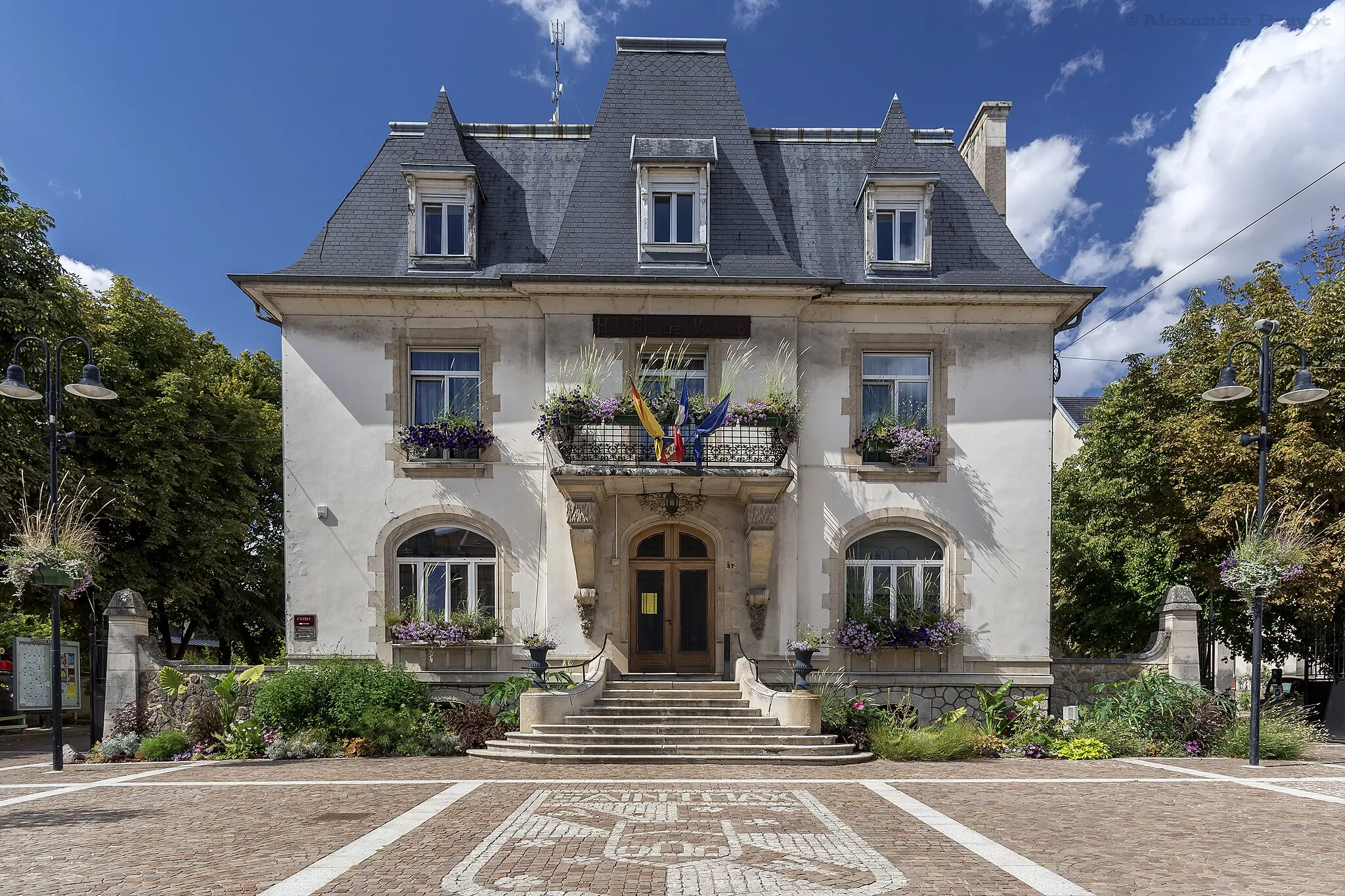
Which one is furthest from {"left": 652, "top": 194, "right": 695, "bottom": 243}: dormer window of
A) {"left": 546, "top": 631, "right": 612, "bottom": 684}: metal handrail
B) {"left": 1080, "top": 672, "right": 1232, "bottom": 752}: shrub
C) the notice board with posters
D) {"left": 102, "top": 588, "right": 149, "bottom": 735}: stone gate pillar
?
the notice board with posters

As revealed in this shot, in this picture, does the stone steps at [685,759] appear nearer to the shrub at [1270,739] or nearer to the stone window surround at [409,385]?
the stone window surround at [409,385]

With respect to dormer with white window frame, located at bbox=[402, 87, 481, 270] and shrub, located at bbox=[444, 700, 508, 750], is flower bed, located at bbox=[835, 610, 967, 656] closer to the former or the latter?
shrub, located at bbox=[444, 700, 508, 750]

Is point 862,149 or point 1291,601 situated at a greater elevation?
point 862,149

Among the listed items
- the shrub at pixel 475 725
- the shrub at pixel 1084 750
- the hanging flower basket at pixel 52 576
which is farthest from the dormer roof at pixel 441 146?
the shrub at pixel 1084 750

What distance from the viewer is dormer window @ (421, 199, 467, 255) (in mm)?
15898

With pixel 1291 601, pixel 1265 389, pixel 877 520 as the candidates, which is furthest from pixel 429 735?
pixel 1291 601

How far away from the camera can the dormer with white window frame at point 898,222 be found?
15.9 m

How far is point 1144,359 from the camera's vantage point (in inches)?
790

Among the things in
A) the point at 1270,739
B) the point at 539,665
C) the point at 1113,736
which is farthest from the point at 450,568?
the point at 1270,739

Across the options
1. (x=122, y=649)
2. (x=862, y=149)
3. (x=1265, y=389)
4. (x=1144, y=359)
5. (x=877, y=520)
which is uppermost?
(x=862, y=149)

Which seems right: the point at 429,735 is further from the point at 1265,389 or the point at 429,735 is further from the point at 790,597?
the point at 1265,389

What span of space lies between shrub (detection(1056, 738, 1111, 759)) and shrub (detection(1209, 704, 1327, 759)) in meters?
1.77

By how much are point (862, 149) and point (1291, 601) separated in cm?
1242

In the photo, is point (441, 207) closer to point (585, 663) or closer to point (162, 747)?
point (585, 663)
